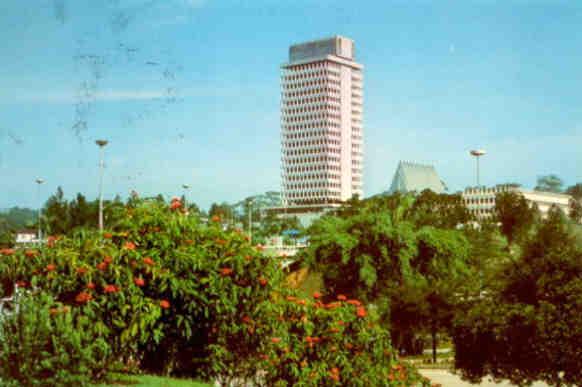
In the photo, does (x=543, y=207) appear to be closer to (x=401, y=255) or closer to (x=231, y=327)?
(x=401, y=255)

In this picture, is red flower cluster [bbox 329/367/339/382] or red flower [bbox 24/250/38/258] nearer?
red flower [bbox 24/250/38/258]

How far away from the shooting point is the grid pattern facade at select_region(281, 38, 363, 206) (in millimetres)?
183500

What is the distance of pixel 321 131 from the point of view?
18425 centimetres

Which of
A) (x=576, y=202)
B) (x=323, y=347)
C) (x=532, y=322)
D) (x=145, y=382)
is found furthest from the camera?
(x=576, y=202)

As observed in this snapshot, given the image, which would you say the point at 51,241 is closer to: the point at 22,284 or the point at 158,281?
the point at 22,284

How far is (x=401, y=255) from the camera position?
44.4 meters

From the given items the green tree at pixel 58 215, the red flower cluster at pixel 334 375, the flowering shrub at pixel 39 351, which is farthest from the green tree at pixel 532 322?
the green tree at pixel 58 215

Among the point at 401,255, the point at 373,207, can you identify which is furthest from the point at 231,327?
the point at 373,207

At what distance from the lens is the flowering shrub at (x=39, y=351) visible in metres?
9.02

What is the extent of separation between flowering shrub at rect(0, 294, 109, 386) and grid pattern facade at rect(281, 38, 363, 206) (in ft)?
566

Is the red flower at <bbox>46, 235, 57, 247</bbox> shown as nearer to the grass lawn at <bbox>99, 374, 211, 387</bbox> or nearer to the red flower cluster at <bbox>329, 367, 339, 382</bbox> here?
the grass lawn at <bbox>99, 374, 211, 387</bbox>

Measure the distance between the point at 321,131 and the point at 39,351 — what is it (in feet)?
577

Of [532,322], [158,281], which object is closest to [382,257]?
[532,322]

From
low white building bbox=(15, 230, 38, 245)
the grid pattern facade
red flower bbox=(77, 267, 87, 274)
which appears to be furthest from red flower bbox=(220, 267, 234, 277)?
the grid pattern facade
